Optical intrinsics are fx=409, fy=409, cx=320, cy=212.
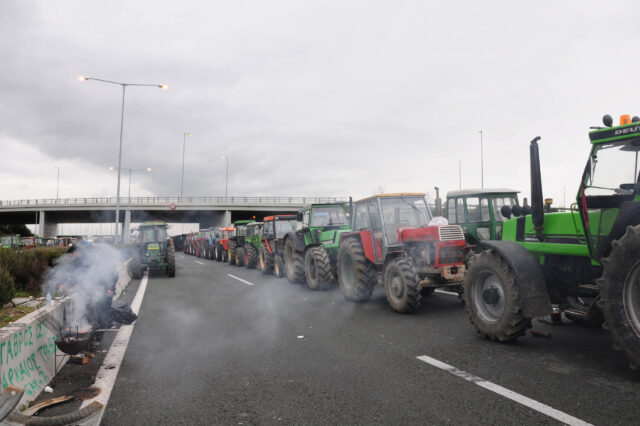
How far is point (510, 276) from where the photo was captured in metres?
5.21

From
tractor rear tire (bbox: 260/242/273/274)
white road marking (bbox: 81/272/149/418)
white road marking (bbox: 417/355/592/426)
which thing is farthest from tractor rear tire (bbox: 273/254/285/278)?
white road marking (bbox: 417/355/592/426)

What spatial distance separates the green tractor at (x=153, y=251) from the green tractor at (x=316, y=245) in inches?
188

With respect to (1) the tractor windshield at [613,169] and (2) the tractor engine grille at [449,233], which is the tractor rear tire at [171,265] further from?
(1) the tractor windshield at [613,169]

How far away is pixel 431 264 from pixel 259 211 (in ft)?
145

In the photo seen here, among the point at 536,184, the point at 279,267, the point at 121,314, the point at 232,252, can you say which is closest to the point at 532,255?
the point at 536,184

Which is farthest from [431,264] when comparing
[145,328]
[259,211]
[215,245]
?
[259,211]

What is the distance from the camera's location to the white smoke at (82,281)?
5.57m

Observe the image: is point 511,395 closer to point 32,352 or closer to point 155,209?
point 32,352

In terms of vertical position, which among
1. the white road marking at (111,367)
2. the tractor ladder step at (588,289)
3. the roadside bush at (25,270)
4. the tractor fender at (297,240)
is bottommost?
the white road marking at (111,367)

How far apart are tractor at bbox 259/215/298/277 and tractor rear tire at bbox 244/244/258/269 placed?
1.63 metres

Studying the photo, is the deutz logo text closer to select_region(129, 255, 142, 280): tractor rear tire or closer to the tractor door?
the tractor door

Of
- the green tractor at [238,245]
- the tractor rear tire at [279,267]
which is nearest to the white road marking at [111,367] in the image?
the tractor rear tire at [279,267]

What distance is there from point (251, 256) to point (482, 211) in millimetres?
10824

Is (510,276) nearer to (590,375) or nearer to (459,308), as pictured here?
(590,375)
